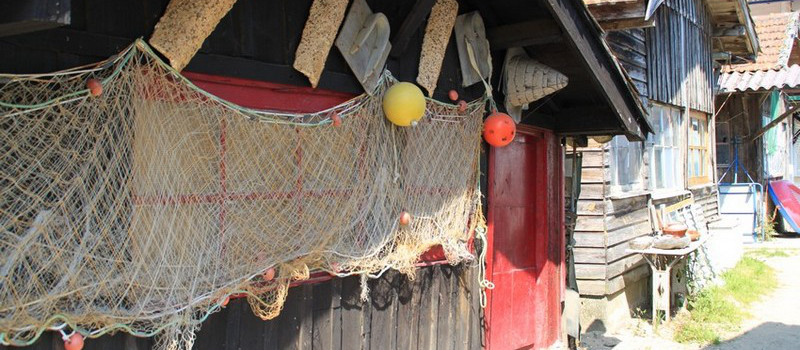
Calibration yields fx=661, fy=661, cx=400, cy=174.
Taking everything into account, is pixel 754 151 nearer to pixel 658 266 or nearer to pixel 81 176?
→ pixel 658 266

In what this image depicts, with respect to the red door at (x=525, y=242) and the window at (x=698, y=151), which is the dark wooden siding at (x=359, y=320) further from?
the window at (x=698, y=151)

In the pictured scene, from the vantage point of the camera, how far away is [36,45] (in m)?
2.59

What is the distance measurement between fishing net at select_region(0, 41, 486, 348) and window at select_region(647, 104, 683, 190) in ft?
21.3

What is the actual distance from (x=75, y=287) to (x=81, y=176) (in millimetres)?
439

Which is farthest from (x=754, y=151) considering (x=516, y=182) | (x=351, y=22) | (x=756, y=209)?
(x=351, y=22)

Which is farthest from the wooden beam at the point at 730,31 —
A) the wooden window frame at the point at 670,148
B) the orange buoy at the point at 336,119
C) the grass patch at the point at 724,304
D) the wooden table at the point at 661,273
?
the orange buoy at the point at 336,119

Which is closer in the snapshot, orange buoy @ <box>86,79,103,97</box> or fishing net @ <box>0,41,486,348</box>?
fishing net @ <box>0,41,486,348</box>

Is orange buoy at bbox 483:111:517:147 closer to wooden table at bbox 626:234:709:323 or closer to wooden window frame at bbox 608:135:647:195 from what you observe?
wooden window frame at bbox 608:135:647:195

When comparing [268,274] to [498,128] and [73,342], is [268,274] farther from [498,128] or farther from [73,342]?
[498,128]

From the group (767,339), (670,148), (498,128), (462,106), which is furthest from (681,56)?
(462,106)

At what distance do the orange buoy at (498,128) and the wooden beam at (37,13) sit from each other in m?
3.33

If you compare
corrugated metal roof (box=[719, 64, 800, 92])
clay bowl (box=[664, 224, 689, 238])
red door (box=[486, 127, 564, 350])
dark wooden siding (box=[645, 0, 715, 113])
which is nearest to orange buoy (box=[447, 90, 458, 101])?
red door (box=[486, 127, 564, 350])

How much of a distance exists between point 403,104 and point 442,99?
2.77ft

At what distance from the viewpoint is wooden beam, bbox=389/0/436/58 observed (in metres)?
3.99
